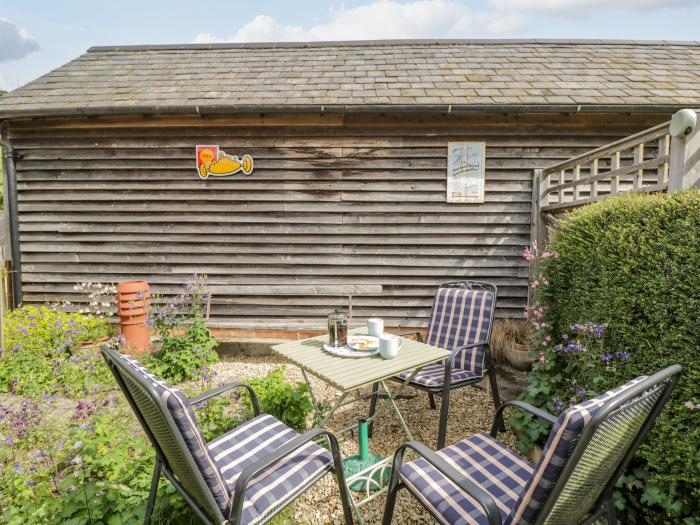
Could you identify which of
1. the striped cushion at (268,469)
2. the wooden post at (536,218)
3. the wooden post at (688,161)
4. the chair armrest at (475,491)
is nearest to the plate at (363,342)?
the striped cushion at (268,469)

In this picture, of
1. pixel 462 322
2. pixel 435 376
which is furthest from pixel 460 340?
pixel 435 376

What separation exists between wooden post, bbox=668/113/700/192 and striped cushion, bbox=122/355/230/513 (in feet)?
9.47

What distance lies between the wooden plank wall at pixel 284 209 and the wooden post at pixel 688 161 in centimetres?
253

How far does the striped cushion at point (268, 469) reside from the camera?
1.55 m

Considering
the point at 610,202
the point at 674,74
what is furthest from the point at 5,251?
the point at 674,74

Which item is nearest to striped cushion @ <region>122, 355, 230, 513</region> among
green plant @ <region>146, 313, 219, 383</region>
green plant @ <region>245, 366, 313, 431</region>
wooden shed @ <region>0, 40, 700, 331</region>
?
green plant @ <region>245, 366, 313, 431</region>

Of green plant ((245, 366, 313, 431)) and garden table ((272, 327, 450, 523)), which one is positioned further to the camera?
green plant ((245, 366, 313, 431))

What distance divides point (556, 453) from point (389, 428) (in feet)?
6.68

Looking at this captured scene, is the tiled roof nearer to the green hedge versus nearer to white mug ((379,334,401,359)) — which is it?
the green hedge

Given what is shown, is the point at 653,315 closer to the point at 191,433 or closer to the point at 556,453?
the point at 556,453

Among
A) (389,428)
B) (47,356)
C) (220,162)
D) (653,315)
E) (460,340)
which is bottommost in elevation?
(389,428)

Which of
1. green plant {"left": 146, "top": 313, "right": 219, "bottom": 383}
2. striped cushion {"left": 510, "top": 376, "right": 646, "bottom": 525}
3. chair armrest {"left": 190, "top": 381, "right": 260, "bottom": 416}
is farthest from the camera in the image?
green plant {"left": 146, "top": 313, "right": 219, "bottom": 383}

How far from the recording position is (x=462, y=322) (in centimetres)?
332

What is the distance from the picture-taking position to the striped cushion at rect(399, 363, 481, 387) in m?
2.68
